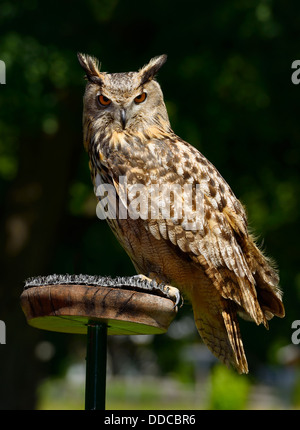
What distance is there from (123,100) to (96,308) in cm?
132

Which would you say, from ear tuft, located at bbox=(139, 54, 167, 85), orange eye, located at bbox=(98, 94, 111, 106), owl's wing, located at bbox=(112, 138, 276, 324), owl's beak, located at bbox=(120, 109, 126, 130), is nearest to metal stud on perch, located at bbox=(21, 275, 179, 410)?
owl's wing, located at bbox=(112, 138, 276, 324)

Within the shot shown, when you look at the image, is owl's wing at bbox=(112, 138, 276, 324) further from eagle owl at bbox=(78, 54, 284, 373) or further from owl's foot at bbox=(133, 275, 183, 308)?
owl's foot at bbox=(133, 275, 183, 308)

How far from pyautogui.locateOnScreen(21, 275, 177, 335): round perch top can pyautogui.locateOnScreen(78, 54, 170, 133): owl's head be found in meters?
1.07

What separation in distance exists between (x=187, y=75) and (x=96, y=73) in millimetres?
5451

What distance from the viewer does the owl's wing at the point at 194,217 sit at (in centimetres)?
342

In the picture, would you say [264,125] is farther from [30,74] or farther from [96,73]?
[96,73]

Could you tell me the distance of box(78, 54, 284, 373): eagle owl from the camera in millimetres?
3436

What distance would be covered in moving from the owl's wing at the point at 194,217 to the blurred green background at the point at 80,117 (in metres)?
4.74

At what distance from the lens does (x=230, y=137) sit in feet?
31.5

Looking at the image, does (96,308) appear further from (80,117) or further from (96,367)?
(80,117)

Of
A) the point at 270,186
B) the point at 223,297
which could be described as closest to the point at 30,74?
the point at 270,186

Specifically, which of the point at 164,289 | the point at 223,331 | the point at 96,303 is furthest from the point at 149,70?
the point at 96,303

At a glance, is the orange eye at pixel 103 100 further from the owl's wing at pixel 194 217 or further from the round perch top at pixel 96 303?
the round perch top at pixel 96 303

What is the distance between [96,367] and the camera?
2.79 metres
